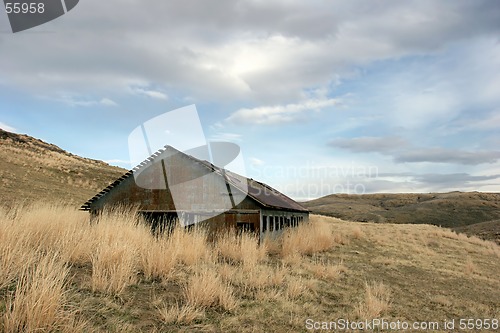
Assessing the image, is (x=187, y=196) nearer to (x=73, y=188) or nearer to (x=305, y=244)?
(x=305, y=244)

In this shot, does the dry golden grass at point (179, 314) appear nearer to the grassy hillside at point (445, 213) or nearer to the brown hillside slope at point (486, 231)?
the brown hillside slope at point (486, 231)

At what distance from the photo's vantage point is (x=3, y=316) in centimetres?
415

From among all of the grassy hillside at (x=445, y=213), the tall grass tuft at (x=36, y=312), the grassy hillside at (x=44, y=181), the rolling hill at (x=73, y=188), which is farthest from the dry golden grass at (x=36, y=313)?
the grassy hillside at (x=445, y=213)

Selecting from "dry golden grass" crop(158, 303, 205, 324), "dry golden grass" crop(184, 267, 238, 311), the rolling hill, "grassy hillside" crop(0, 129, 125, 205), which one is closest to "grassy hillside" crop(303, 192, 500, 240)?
the rolling hill

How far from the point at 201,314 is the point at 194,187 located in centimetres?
1220

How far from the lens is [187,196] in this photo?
1800cm

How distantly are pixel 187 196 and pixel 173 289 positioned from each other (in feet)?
36.3

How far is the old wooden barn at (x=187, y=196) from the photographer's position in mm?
17297

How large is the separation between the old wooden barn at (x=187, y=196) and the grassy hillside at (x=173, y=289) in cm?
399

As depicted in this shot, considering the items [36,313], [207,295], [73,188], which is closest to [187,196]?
[207,295]

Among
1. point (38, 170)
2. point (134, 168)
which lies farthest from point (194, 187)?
point (38, 170)

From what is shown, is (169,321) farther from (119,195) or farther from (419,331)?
(119,195)

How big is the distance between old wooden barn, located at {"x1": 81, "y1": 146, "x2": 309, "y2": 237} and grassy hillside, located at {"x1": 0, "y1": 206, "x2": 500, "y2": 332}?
3.99 m

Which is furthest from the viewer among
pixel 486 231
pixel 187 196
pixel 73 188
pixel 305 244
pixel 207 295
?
pixel 486 231
